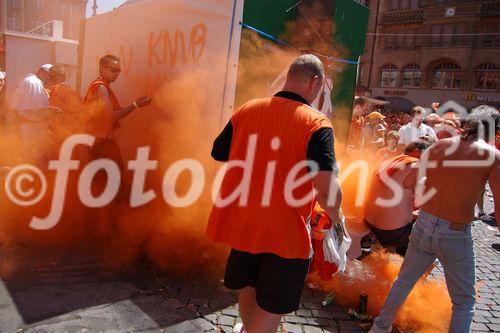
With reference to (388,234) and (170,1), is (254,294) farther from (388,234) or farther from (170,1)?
(170,1)

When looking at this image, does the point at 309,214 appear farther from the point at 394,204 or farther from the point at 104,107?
the point at 104,107

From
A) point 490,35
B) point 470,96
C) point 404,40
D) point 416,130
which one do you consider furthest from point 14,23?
point 416,130

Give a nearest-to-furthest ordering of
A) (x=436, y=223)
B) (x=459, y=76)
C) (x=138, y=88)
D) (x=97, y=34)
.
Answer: (x=436, y=223), (x=138, y=88), (x=97, y=34), (x=459, y=76)

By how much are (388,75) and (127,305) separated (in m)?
39.4

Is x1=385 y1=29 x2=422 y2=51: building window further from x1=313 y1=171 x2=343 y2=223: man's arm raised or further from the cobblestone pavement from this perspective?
x1=313 y1=171 x2=343 y2=223: man's arm raised

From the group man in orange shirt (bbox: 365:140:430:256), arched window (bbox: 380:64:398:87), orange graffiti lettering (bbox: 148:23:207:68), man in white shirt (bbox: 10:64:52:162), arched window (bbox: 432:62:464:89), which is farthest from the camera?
arched window (bbox: 380:64:398:87)

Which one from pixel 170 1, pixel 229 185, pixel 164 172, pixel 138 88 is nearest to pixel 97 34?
pixel 138 88

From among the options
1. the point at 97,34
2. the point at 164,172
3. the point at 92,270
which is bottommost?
the point at 92,270

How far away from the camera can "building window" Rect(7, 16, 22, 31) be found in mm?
69750

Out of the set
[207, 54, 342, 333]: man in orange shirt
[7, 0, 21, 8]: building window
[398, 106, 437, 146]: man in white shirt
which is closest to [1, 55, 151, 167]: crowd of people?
[207, 54, 342, 333]: man in orange shirt

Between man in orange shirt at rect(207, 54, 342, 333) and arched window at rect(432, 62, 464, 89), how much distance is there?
1446 inches

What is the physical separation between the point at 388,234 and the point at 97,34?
4819mm

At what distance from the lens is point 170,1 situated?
4492 millimetres

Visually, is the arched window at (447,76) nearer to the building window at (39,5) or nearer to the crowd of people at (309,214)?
the crowd of people at (309,214)
